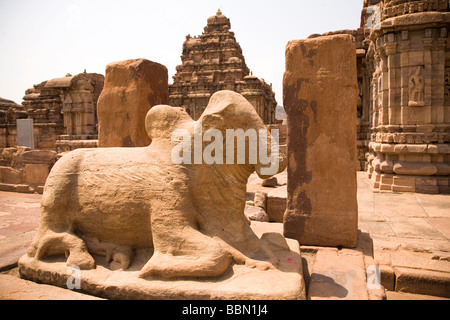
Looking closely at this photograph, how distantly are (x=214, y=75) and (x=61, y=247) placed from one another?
2608 centimetres

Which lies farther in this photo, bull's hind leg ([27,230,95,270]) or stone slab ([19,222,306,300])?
bull's hind leg ([27,230,95,270])

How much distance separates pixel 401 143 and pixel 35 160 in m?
8.48

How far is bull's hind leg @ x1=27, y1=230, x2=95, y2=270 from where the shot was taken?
→ 2.43m

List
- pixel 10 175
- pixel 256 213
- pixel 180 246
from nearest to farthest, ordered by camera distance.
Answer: pixel 180 246
pixel 256 213
pixel 10 175

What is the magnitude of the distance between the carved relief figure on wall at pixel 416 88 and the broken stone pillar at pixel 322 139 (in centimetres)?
511

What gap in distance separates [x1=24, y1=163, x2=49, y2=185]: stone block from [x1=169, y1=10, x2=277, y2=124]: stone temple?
17213mm

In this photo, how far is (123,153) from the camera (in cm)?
270

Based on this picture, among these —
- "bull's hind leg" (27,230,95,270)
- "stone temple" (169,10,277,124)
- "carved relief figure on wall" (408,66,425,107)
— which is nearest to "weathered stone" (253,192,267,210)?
"bull's hind leg" (27,230,95,270)

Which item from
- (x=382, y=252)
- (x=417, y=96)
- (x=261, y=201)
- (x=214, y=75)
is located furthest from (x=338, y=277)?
(x=214, y=75)

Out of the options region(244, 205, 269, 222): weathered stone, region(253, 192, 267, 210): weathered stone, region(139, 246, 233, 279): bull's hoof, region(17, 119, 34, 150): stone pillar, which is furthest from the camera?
region(17, 119, 34, 150): stone pillar

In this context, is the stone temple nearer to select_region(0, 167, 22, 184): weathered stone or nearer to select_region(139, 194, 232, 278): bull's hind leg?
select_region(0, 167, 22, 184): weathered stone

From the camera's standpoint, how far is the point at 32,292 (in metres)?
2.30

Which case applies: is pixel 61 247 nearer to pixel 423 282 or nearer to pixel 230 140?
pixel 230 140
